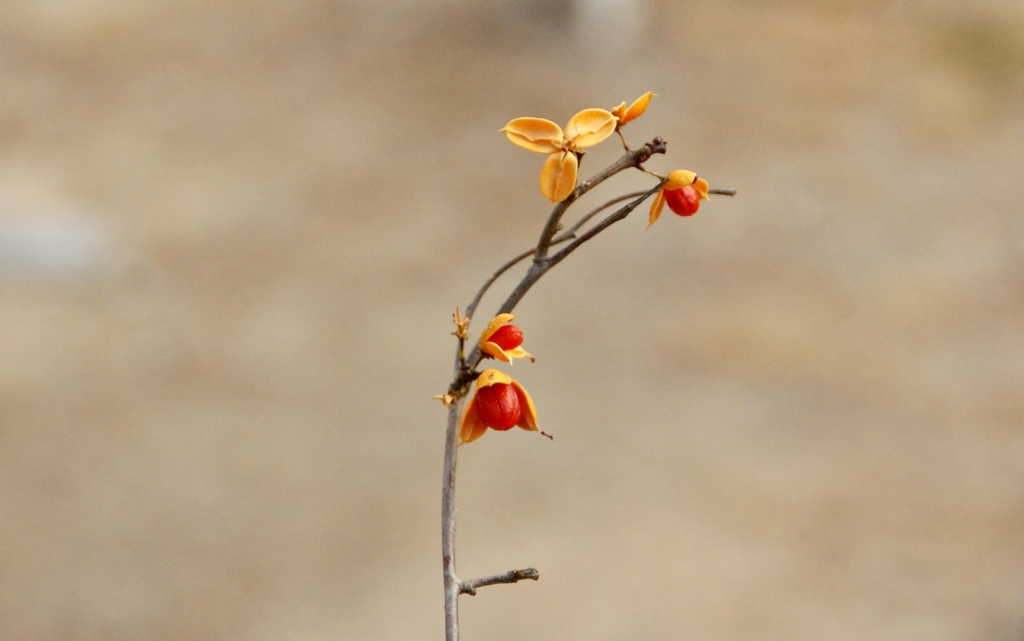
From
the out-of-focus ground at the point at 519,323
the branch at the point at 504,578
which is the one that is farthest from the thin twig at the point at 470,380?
the out-of-focus ground at the point at 519,323

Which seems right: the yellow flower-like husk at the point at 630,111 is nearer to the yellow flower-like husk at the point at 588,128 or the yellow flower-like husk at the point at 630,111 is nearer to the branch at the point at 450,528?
the yellow flower-like husk at the point at 588,128

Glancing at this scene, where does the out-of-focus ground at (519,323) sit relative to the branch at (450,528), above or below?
above

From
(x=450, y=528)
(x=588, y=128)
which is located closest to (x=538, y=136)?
(x=588, y=128)

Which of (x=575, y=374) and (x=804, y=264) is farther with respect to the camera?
(x=804, y=264)

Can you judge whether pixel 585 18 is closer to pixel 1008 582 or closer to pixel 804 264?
pixel 804 264

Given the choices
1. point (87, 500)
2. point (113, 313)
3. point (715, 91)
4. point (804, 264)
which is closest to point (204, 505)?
point (87, 500)
